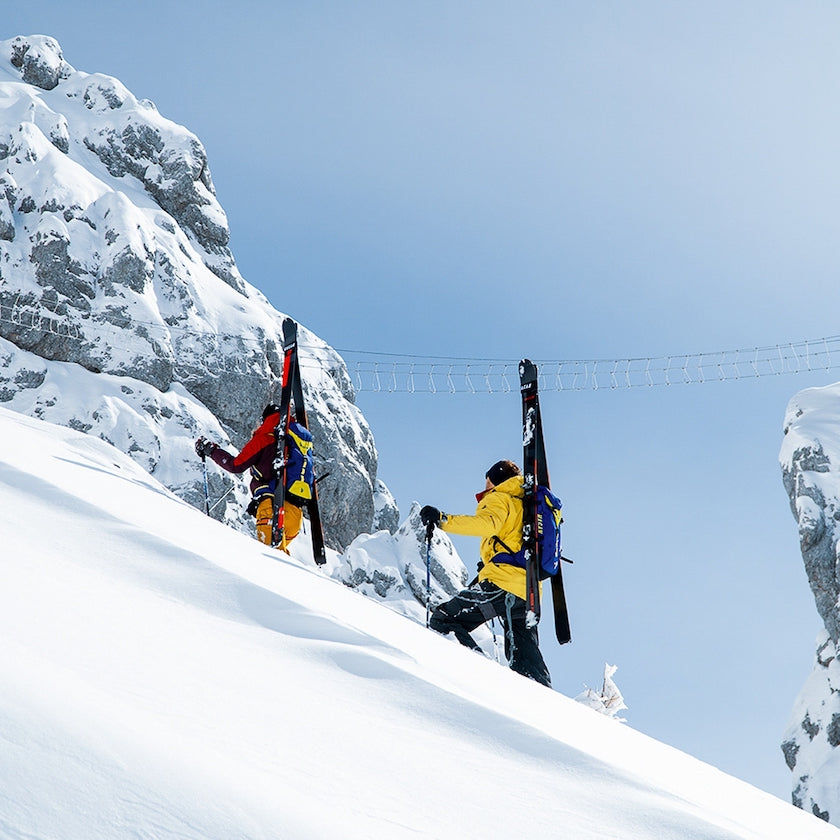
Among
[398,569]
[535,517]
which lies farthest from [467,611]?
[398,569]

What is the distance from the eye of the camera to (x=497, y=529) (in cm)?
707

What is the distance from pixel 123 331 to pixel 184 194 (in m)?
23.2

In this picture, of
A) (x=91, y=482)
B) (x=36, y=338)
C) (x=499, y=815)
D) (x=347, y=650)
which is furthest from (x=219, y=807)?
(x=36, y=338)

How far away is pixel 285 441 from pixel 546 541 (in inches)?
132

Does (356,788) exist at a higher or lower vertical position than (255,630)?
lower

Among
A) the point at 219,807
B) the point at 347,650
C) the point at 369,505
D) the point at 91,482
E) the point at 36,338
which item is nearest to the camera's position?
the point at 219,807

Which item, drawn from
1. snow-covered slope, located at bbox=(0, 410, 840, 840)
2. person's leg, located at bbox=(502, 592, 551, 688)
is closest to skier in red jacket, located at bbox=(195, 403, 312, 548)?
person's leg, located at bbox=(502, 592, 551, 688)

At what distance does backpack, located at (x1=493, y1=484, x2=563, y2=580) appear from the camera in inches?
281

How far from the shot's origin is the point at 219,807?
80.4 inches

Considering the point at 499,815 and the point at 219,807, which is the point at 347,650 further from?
the point at 219,807

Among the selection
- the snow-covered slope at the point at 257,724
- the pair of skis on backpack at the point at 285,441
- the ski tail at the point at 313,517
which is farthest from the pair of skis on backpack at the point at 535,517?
the ski tail at the point at 313,517

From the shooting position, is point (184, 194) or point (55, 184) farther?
point (184, 194)

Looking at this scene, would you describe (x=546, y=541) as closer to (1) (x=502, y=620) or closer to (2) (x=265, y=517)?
(1) (x=502, y=620)

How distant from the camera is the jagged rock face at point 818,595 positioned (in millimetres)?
60812
